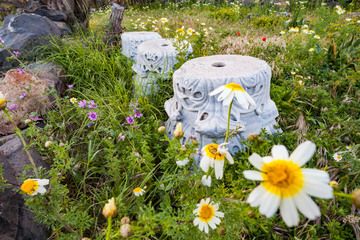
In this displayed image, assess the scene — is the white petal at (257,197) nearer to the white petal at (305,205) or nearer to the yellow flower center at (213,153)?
the white petal at (305,205)

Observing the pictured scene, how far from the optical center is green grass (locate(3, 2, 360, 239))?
1.20 meters

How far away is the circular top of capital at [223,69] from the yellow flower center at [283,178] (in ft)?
3.79

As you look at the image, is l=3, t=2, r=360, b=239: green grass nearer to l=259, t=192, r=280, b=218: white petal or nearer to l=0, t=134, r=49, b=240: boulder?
l=0, t=134, r=49, b=240: boulder

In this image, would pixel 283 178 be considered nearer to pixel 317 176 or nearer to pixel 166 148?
pixel 317 176

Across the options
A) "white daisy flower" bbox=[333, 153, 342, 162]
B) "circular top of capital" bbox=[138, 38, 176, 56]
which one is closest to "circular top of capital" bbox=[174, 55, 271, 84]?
"circular top of capital" bbox=[138, 38, 176, 56]

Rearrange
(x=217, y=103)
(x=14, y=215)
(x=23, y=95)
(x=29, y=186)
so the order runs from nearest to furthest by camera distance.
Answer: (x=29, y=186)
(x=14, y=215)
(x=217, y=103)
(x=23, y=95)

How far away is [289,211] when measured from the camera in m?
0.61

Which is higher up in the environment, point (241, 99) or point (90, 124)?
point (241, 99)

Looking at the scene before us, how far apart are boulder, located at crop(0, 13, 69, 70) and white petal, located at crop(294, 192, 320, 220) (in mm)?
3470

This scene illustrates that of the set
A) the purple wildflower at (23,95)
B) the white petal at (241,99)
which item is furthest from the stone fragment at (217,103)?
the purple wildflower at (23,95)

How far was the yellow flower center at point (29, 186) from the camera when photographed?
107cm

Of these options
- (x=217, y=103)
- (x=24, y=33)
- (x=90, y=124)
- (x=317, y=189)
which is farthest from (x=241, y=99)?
(x=24, y=33)

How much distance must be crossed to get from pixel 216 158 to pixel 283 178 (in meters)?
0.34

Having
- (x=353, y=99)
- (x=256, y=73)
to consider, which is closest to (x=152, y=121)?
(x=256, y=73)
